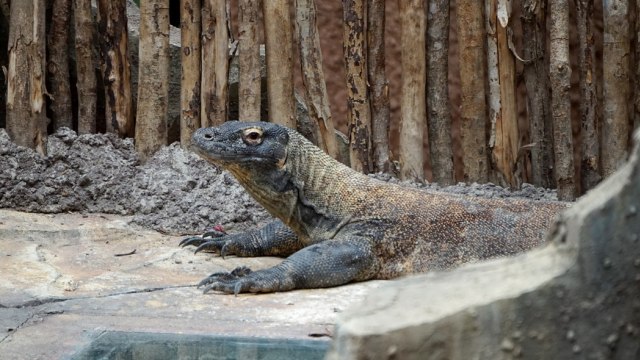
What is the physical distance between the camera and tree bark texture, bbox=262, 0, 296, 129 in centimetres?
864

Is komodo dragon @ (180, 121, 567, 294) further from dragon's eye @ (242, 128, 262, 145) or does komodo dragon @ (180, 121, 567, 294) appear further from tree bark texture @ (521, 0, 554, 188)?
tree bark texture @ (521, 0, 554, 188)

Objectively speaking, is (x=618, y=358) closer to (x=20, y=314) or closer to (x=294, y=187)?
(x=20, y=314)

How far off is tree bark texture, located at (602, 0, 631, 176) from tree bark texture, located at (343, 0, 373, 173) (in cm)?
188

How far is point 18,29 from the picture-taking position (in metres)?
8.59

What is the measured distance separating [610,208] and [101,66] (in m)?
6.86

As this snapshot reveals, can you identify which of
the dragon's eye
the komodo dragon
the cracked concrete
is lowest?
the cracked concrete

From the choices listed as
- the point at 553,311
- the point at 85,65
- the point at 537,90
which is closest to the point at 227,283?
the point at 85,65

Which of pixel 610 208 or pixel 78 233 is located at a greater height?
pixel 610 208

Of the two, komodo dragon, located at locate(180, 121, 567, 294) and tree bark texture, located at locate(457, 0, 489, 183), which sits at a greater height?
tree bark texture, located at locate(457, 0, 489, 183)

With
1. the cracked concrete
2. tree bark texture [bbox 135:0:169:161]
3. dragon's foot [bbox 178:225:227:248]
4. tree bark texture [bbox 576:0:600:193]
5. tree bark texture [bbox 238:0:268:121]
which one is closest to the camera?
the cracked concrete

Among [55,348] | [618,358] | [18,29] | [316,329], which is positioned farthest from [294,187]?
[618,358]

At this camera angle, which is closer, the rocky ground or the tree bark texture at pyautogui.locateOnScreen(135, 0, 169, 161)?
the rocky ground

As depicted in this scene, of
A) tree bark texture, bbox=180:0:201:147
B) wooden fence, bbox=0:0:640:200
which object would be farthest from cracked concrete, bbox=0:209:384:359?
wooden fence, bbox=0:0:640:200

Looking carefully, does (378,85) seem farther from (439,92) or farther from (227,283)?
(227,283)
